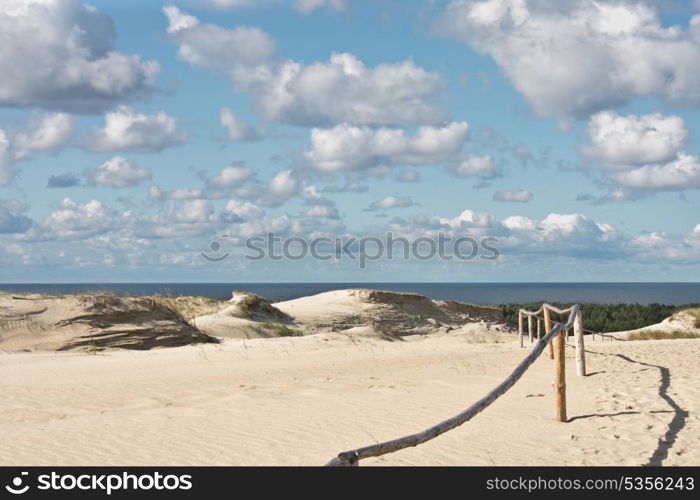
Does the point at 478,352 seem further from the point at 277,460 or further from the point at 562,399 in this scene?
the point at 277,460

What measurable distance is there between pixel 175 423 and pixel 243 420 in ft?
2.71

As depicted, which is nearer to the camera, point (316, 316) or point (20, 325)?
point (20, 325)

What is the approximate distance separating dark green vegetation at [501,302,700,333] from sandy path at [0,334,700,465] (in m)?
21.1

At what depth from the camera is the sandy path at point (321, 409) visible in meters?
7.49

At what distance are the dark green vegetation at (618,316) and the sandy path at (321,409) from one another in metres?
21.1

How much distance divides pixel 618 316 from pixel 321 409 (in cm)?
3486

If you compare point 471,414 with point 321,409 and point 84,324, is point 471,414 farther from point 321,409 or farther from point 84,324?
point 84,324

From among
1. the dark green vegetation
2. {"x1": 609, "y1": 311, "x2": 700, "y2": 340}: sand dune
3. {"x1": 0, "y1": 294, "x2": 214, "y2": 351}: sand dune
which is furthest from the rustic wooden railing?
the dark green vegetation

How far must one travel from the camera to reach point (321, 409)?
10.1m

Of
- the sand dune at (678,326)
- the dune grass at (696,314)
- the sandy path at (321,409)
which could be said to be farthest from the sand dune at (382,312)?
the sandy path at (321,409)

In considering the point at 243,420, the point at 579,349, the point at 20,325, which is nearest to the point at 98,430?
the point at 243,420

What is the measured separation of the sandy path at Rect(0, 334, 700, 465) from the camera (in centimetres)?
749

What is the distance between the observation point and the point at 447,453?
291 inches

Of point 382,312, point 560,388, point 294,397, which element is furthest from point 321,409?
point 382,312
